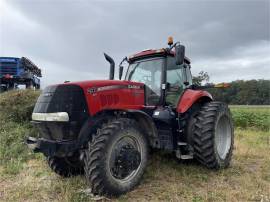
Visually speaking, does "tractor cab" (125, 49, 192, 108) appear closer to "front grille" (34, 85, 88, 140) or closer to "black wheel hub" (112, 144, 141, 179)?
"black wheel hub" (112, 144, 141, 179)

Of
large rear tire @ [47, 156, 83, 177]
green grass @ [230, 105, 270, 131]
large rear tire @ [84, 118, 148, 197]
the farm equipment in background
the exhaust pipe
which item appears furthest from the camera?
the farm equipment in background

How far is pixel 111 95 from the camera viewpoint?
418 centimetres

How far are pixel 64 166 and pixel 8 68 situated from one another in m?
11.9

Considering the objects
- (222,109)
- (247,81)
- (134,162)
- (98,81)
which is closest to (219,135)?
(222,109)

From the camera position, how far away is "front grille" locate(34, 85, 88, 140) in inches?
149

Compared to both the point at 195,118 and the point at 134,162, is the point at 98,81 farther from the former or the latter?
the point at 195,118

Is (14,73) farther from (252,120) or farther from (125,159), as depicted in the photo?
(125,159)

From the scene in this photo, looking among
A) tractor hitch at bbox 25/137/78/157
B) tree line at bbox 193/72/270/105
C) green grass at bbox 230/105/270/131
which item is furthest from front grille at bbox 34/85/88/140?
tree line at bbox 193/72/270/105

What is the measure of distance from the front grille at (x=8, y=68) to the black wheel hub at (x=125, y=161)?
12.5 m

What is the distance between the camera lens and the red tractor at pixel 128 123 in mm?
3742

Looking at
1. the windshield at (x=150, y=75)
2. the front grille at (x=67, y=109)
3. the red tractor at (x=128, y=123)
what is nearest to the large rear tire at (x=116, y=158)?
the red tractor at (x=128, y=123)

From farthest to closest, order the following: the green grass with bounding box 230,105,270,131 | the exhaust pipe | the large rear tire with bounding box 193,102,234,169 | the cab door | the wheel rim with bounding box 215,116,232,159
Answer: the green grass with bounding box 230,105,270,131
the wheel rim with bounding box 215,116,232,159
the exhaust pipe
the cab door
the large rear tire with bounding box 193,102,234,169

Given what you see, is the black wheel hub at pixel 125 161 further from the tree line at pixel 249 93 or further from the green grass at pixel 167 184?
the tree line at pixel 249 93

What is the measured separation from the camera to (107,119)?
13.4 feet
